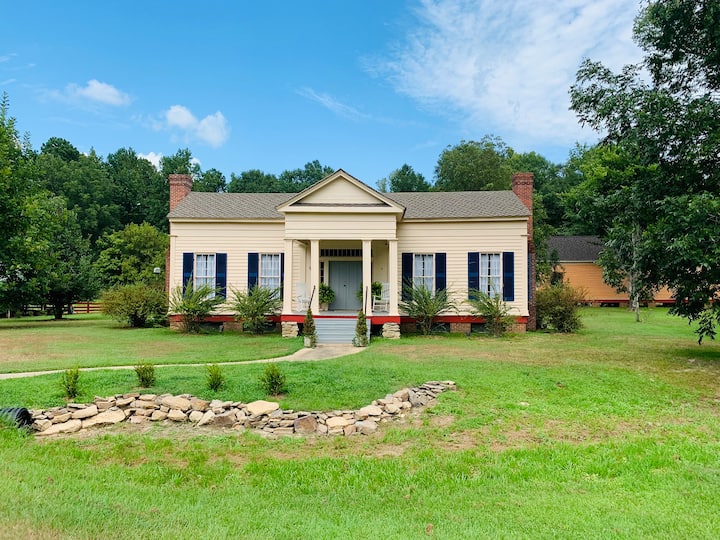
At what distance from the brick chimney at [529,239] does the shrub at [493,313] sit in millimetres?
1726

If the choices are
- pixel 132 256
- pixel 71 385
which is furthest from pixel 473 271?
pixel 132 256

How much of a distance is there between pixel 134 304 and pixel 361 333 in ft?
36.0

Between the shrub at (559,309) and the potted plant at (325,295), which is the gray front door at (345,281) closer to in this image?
the potted plant at (325,295)

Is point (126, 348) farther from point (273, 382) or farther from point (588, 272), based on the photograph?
point (588, 272)

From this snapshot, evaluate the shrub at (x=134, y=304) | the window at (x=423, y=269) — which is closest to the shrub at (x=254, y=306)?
the shrub at (x=134, y=304)

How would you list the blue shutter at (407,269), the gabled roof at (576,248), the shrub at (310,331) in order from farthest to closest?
the gabled roof at (576,248)
the blue shutter at (407,269)
the shrub at (310,331)

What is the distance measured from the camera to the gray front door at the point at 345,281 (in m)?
19.7

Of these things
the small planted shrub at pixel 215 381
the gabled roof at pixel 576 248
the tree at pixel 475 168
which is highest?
the tree at pixel 475 168

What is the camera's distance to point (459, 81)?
61.3ft

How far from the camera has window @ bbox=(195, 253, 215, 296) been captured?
19141 mm

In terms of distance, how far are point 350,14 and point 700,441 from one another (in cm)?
1658

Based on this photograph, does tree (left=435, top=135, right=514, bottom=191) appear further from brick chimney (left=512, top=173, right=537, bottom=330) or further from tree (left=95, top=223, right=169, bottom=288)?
tree (left=95, top=223, right=169, bottom=288)

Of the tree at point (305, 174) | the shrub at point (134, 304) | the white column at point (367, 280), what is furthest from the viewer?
the tree at point (305, 174)

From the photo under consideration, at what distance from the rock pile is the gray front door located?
12289 mm
